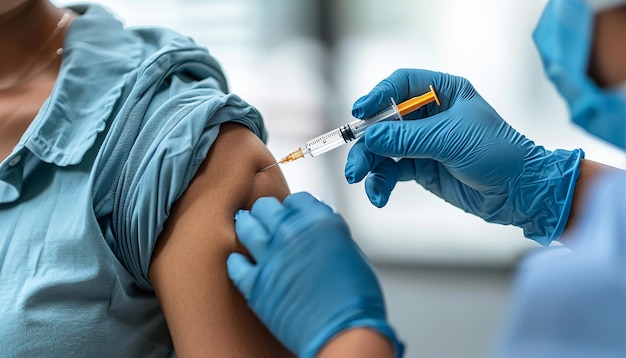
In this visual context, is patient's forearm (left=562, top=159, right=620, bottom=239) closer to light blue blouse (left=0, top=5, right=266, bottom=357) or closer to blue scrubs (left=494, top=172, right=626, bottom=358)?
blue scrubs (left=494, top=172, right=626, bottom=358)

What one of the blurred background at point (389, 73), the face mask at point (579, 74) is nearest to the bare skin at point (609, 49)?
the face mask at point (579, 74)

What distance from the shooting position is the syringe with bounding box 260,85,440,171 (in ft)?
3.88

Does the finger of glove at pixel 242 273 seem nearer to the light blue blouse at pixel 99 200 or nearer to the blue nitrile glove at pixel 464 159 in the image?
the light blue blouse at pixel 99 200

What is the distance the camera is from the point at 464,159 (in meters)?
1.19

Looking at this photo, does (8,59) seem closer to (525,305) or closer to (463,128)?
(463,128)

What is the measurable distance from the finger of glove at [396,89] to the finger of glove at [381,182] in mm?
109

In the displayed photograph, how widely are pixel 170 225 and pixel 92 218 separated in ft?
0.37

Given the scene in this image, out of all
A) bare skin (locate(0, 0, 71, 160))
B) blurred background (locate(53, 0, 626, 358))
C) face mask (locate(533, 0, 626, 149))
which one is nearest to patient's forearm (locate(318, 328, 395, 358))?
face mask (locate(533, 0, 626, 149))

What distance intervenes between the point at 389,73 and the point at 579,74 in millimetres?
1968

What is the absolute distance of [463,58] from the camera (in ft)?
9.24

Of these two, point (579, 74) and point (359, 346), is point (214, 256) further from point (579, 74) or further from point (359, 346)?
point (579, 74)

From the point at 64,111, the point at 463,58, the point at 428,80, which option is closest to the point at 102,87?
the point at 64,111

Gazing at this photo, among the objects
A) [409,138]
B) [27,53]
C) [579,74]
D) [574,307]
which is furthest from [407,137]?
[27,53]

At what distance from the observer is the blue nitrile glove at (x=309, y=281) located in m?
0.96
